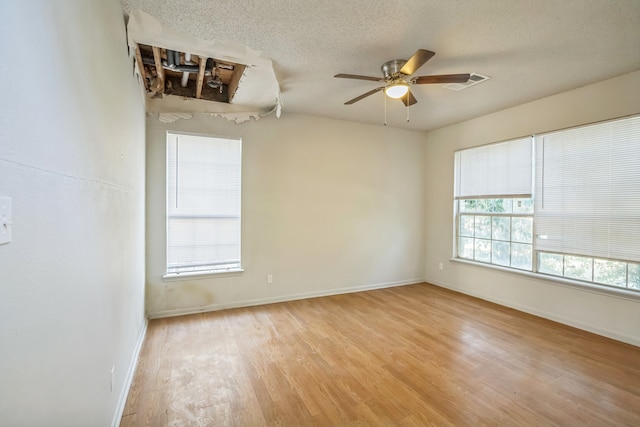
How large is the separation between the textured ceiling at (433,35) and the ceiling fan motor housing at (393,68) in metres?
0.05

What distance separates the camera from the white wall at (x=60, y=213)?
0.74m

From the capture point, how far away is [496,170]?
4.18m

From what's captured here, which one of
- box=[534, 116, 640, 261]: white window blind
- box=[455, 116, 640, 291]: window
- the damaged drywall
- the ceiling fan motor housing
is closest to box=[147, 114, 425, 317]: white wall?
the damaged drywall

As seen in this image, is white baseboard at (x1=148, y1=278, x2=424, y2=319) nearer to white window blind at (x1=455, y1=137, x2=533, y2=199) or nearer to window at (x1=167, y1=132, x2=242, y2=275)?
window at (x1=167, y1=132, x2=242, y2=275)

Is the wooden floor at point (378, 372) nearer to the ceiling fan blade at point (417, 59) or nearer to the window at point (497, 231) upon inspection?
the window at point (497, 231)

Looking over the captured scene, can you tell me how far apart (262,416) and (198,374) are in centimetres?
77

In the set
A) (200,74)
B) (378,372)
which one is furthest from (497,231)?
(200,74)

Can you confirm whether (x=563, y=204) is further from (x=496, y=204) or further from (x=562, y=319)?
(x=562, y=319)

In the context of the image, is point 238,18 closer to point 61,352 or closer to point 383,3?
point 383,3

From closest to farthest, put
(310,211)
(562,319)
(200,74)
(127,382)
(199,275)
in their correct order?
1. (127,382)
2. (200,74)
3. (562,319)
4. (199,275)
5. (310,211)

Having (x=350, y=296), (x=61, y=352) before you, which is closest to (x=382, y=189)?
(x=350, y=296)

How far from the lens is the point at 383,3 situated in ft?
6.39

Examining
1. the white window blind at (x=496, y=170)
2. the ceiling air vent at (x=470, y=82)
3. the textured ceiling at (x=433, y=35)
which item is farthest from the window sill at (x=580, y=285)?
the ceiling air vent at (x=470, y=82)

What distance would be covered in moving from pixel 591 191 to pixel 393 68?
8.89ft
